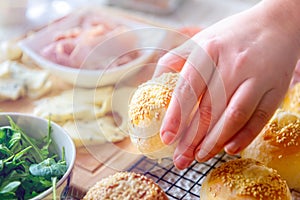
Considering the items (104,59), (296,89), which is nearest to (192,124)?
(296,89)

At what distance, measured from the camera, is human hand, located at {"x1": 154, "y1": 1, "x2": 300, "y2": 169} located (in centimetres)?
119

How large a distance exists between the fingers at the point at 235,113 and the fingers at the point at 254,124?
2 cm

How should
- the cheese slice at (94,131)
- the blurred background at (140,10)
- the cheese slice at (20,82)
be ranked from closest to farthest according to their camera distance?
the cheese slice at (94,131), the cheese slice at (20,82), the blurred background at (140,10)

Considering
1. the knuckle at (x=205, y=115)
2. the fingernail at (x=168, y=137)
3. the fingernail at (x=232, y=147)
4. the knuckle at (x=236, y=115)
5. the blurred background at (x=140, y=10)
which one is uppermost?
the knuckle at (x=236, y=115)

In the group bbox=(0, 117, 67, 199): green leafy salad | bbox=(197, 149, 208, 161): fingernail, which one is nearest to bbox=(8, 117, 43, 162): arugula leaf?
bbox=(0, 117, 67, 199): green leafy salad

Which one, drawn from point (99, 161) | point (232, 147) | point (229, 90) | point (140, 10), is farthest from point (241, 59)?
point (140, 10)

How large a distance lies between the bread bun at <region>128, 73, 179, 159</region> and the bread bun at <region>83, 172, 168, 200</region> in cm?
10

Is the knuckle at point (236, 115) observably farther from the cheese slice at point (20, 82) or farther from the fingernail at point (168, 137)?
the cheese slice at point (20, 82)

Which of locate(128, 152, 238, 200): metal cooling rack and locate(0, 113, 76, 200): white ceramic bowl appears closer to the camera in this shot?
locate(0, 113, 76, 200): white ceramic bowl

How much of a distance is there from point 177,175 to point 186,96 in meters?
0.37

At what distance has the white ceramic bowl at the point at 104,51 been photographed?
1812mm

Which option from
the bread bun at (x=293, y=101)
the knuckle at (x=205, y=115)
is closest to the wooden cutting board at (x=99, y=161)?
the knuckle at (x=205, y=115)

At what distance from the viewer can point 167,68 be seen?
137cm

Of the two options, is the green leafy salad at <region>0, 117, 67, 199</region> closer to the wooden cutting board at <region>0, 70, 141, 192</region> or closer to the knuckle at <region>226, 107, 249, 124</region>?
the wooden cutting board at <region>0, 70, 141, 192</region>
